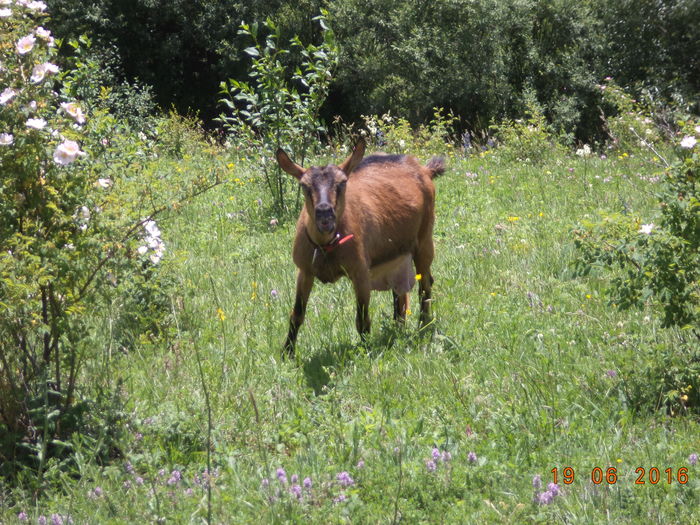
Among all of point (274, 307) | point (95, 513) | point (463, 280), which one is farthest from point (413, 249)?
point (95, 513)

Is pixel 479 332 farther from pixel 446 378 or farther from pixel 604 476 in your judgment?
pixel 604 476

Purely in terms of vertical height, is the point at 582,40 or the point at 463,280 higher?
the point at 582,40

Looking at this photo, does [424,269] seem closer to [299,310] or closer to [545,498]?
[299,310]

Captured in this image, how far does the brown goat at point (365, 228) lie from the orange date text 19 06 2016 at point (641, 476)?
7.44ft

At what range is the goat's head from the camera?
17.0ft

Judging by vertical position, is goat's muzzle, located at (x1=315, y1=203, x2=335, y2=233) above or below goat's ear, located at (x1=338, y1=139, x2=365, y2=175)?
below

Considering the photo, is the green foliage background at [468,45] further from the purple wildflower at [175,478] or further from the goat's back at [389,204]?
the purple wildflower at [175,478]

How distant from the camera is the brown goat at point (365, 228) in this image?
547 centimetres

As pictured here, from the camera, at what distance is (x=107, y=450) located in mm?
3986

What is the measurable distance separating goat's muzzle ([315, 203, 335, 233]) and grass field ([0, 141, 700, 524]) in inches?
34.9

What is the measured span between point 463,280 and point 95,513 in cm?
431

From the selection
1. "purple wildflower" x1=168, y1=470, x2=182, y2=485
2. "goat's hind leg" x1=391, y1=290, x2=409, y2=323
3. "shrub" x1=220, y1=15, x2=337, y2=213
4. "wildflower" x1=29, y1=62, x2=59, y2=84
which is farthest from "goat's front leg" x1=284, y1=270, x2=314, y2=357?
"shrub" x1=220, y1=15, x2=337, y2=213

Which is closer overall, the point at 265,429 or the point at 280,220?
the point at 265,429

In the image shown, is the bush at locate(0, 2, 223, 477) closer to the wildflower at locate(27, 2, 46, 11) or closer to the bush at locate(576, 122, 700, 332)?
the wildflower at locate(27, 2, 46, 11)
